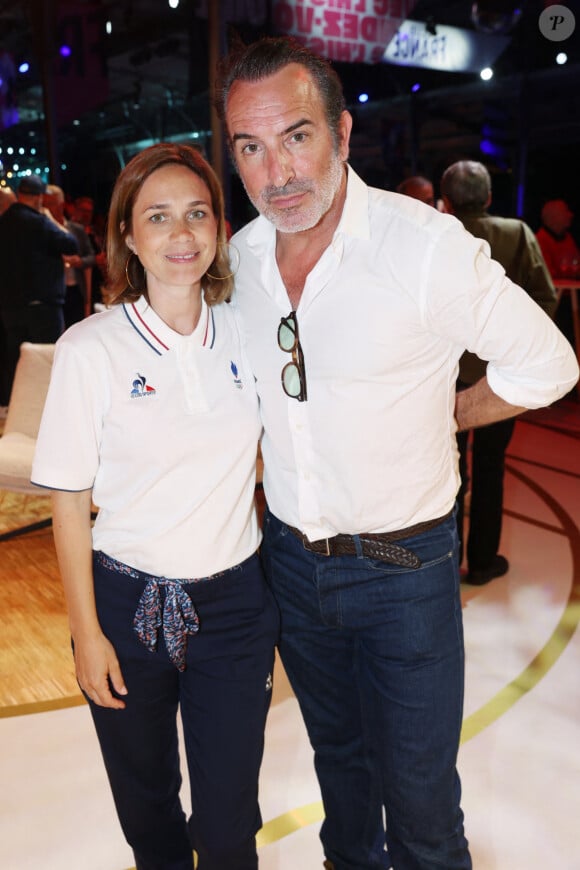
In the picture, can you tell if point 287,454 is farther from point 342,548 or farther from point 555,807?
point 555,807

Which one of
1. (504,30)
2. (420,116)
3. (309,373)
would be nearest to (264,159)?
(309,373)

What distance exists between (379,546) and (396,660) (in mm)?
230

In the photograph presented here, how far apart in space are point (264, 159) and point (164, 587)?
837 millimetres

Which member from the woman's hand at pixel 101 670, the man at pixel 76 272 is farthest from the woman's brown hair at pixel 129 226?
the man at pixel 76 272

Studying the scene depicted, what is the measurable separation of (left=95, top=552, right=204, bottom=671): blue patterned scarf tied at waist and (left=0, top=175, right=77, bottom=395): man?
15.3 ft

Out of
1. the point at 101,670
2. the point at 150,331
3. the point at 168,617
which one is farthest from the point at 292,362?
the point at 101,670

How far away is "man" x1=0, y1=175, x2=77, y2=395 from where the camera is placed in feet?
18.7

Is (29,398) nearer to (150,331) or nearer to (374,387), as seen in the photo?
(150,331)

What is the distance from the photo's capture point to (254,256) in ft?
5.67

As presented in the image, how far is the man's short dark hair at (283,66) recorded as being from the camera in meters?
1.56

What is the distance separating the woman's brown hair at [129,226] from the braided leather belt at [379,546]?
1.80ft

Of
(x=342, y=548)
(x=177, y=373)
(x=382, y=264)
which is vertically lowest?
(x=342, y=548)

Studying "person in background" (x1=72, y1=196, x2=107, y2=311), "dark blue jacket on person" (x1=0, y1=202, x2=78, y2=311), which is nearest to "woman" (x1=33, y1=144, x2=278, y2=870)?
"dark blue jacket on person" (x1=0, y1=202, x2=78, y2=311)

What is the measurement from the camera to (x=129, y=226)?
1.66 m
